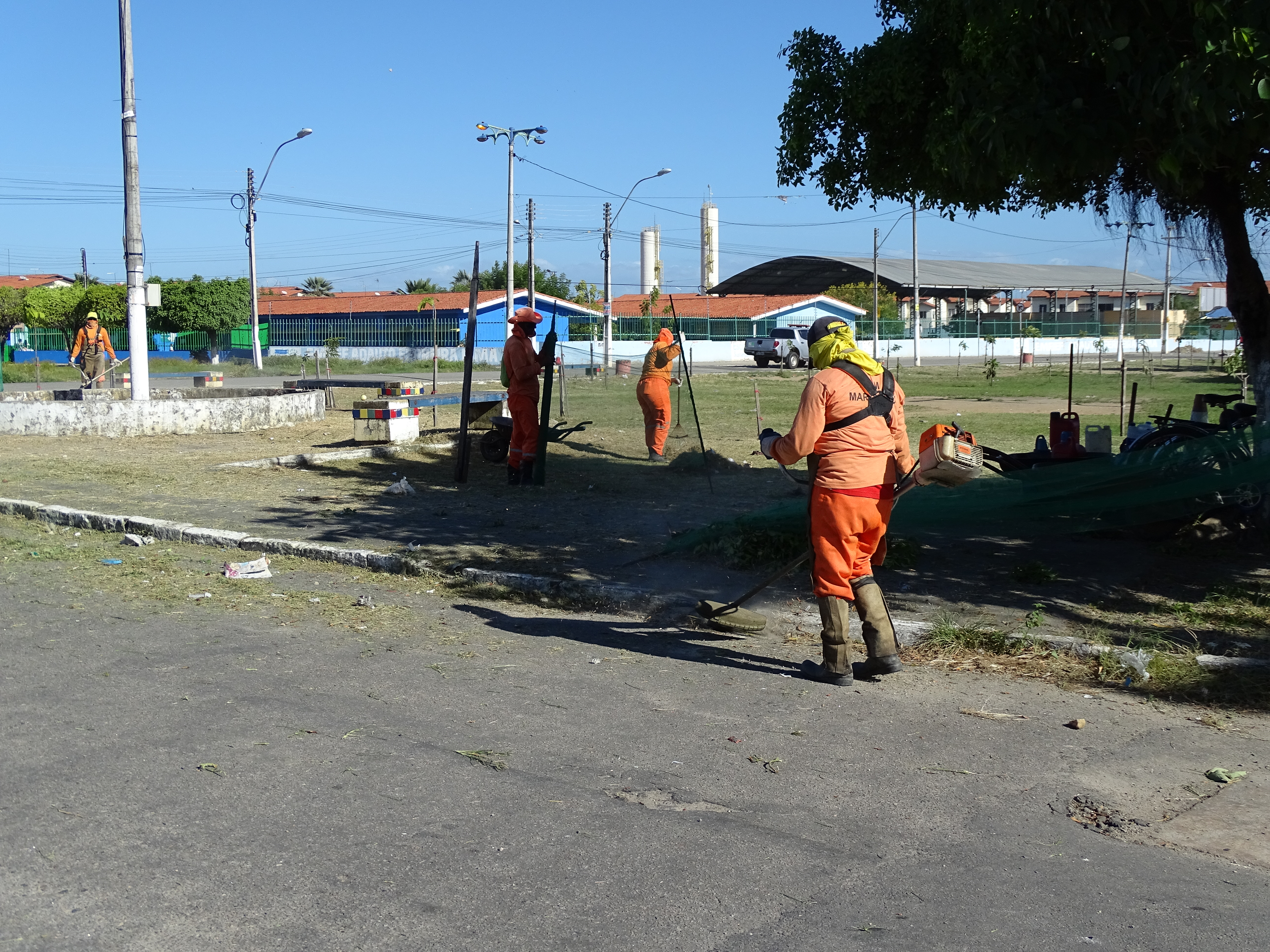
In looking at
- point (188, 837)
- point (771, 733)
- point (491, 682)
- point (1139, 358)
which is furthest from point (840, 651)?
point (1139, 358)

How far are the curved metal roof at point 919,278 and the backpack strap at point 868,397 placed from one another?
216 feet

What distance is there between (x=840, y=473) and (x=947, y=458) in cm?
51

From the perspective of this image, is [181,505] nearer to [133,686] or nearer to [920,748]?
[133,686]

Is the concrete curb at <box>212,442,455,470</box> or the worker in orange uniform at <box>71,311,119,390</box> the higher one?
the worker in orange uniform at <box>71,311,119,390</box>

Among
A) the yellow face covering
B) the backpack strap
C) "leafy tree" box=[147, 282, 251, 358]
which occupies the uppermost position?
"leafy tree" box=[147, 282, 251, 358]

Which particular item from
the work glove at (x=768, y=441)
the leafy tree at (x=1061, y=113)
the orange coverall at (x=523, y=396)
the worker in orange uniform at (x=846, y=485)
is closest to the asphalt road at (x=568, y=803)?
the worker in orange uniform at (x=846, y=485)

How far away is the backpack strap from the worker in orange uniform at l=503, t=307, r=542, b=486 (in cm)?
636

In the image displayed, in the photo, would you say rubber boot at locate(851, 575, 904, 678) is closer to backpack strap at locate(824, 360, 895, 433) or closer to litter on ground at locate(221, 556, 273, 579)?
backpack strap at locate(824, 360, 895, 433)

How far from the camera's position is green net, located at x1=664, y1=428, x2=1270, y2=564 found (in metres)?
7.46

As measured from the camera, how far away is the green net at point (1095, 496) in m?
7.46

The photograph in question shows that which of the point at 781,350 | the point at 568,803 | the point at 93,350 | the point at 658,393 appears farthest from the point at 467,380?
the point at 781,350

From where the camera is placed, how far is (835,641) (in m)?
5.69

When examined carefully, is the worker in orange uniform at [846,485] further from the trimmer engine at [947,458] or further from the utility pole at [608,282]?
→ the utility pole at [608,282]

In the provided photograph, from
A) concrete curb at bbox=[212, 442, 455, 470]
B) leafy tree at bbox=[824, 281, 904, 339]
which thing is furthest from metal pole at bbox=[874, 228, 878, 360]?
concrete curb at bbox=[212, 442, 455, 470]
